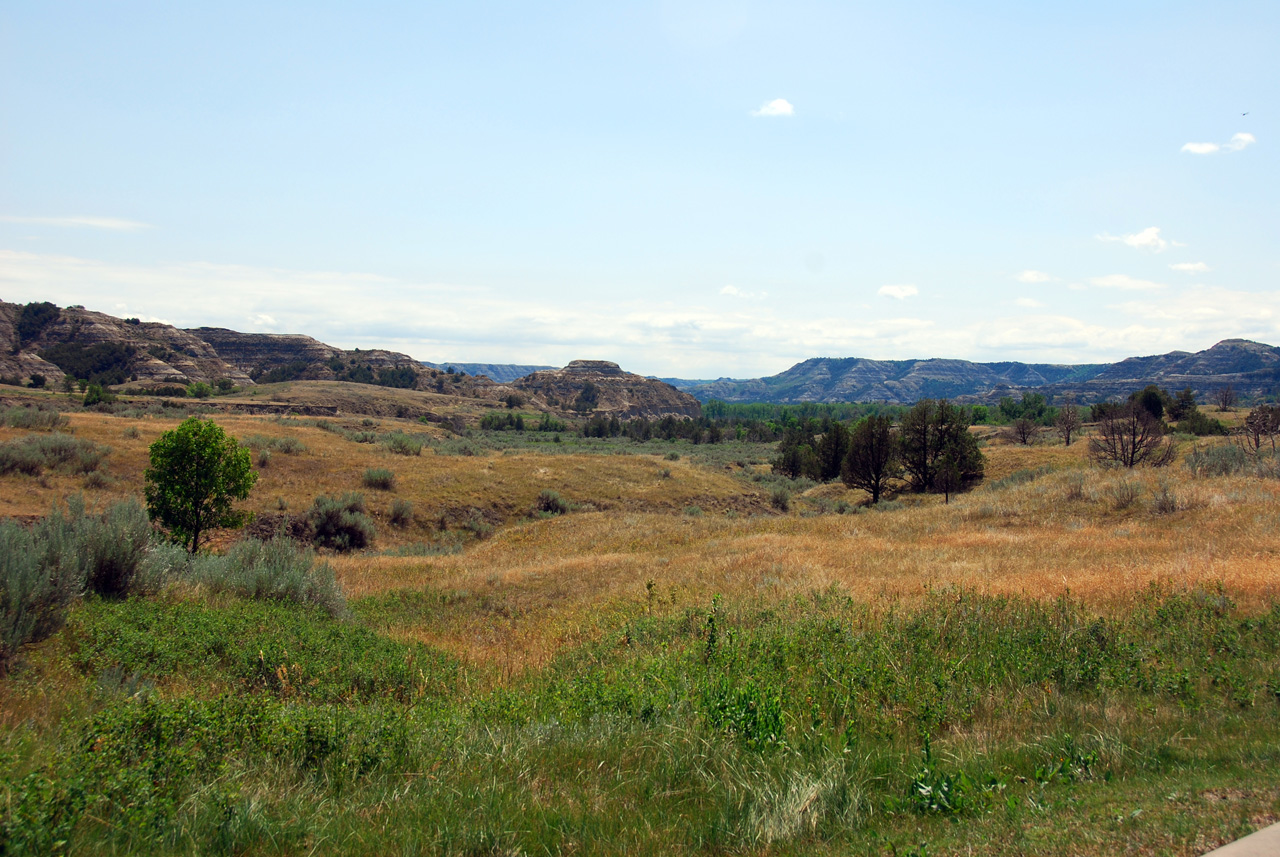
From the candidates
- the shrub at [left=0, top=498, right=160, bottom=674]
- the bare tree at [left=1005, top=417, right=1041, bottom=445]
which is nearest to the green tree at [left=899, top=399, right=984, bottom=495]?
the bare tree at [left=1005, top=417, right=1041, bottom=445]

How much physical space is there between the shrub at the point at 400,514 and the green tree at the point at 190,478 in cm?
1256

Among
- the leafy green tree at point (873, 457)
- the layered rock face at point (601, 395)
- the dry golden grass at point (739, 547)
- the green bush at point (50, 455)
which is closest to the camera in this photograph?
the dry golden grass at point (739, 547)

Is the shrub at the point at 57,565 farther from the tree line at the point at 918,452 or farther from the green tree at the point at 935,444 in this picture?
the green tree at the point at 935,444

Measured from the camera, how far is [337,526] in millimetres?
25688

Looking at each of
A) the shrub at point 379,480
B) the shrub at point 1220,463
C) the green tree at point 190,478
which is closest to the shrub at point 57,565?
the green tree at point 190,478

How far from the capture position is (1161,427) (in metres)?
38.0

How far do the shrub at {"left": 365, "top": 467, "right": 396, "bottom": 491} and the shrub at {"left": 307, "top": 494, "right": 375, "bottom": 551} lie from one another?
4399mm

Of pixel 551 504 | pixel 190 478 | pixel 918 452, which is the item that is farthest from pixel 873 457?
pixel 190 478

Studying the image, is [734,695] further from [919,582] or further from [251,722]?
[919,582]

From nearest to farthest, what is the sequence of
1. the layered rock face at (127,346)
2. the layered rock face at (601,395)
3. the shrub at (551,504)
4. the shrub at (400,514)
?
the shrub at (400,514) < the shrub at (551,504) < the layered rock face at (127,346) < the layered rock face at (601,395)

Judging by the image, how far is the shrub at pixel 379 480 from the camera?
31.1 meters

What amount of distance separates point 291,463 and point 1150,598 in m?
33.9

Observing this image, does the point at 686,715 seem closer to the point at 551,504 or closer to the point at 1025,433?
the point at 551,504

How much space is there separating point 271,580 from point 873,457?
36.6 metres
